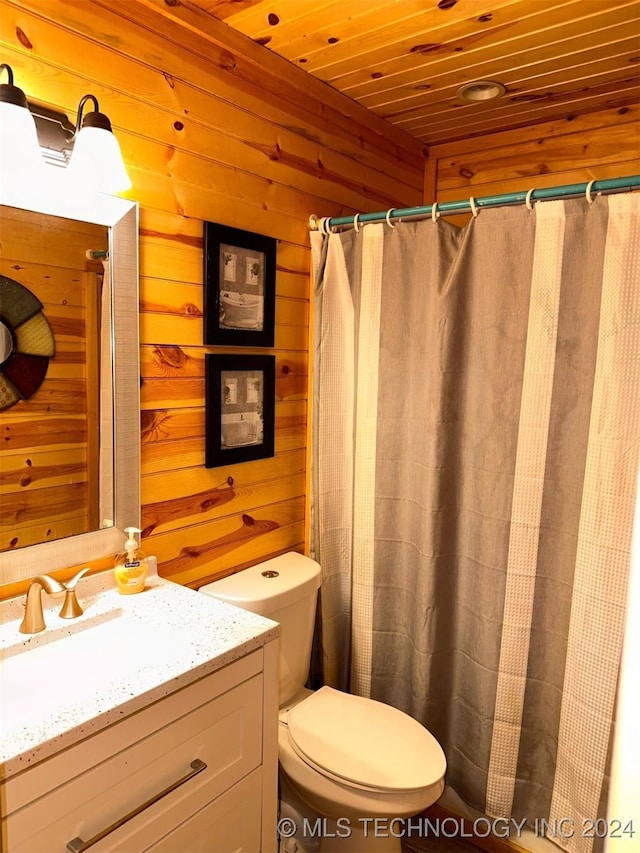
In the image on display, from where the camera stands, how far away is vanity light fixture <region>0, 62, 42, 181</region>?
1.17m

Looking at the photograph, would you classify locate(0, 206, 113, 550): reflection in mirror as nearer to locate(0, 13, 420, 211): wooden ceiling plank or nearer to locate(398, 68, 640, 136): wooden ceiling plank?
locate(0, 13, 420, 211): wooden ceiling plank

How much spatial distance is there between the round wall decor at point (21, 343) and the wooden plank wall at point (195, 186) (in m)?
0.27

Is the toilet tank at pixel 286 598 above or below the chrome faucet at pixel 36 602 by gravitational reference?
below


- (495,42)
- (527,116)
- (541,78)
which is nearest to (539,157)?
(527,116)

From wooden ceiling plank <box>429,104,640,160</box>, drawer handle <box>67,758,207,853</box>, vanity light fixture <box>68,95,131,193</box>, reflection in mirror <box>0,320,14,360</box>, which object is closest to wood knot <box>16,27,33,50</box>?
vanity light fixture <box>68,95,131,193</box>

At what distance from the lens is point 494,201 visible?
1.73 m

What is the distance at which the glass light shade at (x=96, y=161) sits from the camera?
4.30 ft

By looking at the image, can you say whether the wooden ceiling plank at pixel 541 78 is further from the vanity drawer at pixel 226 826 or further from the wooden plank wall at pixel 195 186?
the vanity drawer at pixel 226 826

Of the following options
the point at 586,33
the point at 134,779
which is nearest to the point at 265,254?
the point at 586,33

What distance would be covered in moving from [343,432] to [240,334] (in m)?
0.53

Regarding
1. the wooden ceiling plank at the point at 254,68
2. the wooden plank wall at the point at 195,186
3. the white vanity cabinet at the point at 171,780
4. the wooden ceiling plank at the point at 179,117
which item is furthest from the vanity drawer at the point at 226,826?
the wooden ceiling plank at the point at 254,68

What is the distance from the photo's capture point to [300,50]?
71.8 inches

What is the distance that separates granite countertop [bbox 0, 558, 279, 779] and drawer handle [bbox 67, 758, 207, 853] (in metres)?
0.19

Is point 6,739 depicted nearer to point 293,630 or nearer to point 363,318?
point 293,630
